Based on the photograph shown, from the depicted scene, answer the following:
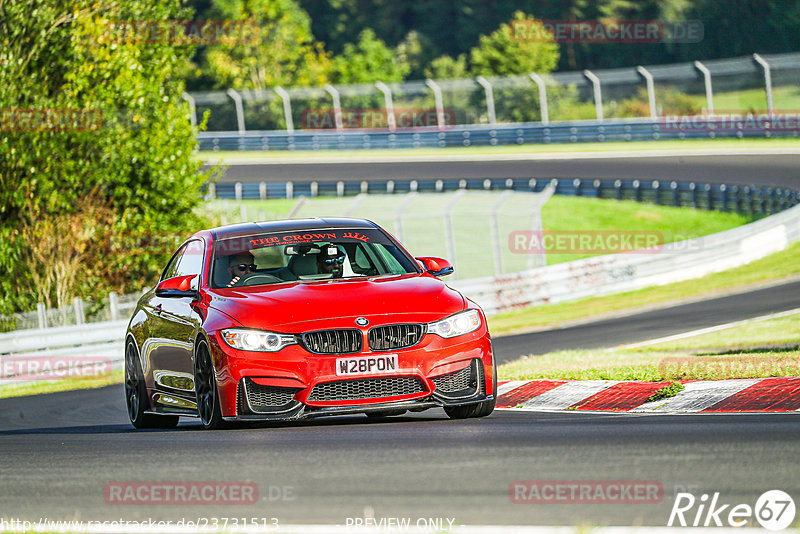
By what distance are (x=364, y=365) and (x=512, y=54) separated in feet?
218

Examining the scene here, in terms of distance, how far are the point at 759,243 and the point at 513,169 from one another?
16.5 meters

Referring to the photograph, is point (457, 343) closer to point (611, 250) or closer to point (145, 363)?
point (145, 363)

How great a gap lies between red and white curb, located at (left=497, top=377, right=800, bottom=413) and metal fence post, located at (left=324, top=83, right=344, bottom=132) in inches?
1536

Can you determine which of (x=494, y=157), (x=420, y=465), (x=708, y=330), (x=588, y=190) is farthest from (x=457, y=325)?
(x=494, y=157)

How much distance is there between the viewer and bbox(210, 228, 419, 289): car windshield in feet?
31.8

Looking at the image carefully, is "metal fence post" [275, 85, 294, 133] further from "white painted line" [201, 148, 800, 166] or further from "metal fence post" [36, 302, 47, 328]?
"metal fence post" [36, 302, 47, 328]

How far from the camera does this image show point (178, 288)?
9750mm

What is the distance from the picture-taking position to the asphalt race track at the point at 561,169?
38219mm

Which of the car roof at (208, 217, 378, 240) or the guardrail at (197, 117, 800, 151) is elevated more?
the car roof at (208, 217, 378, 240)

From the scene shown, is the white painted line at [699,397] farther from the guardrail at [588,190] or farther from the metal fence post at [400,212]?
the guardrail at [588,190]

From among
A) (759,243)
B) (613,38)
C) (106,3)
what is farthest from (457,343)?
(613,38)

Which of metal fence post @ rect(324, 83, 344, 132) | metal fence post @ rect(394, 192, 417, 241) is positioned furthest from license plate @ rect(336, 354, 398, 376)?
metal fence post @ rect(324, 83, 344, 132)

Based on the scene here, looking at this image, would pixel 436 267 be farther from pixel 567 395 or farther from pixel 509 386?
pixel 509 386

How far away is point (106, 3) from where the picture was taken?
2564 centimetres
